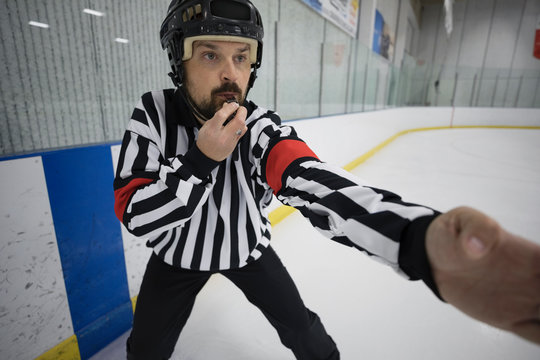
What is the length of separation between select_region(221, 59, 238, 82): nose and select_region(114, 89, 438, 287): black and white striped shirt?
136 mm

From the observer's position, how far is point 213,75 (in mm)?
832

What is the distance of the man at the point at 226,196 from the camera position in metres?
0.47

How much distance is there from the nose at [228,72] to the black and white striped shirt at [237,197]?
0.14m

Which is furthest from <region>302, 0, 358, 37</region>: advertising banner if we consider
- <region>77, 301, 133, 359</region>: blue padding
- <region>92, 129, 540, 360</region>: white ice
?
<region>77, 301, 133, 359</region>: blue padding

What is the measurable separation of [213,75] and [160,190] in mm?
406

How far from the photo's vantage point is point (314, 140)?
10.3 feet

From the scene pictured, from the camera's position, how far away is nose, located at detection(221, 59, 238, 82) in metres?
0.82

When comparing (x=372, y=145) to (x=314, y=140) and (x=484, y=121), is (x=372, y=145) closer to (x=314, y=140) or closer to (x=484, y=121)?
(x=314, y=140)

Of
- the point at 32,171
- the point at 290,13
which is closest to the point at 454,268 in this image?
the point at 32,171

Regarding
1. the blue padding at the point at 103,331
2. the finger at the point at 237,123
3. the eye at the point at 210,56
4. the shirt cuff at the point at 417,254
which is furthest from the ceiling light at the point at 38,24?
the shirt cuff at the point at 417,254

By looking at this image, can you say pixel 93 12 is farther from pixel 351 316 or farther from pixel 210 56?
pixel 351 316

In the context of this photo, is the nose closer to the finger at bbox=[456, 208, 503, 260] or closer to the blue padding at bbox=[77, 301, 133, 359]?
the finger at bbox=[456, 208, 503, 260]

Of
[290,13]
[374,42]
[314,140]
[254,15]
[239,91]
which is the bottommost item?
[314,140]

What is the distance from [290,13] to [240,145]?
9.23 ft
